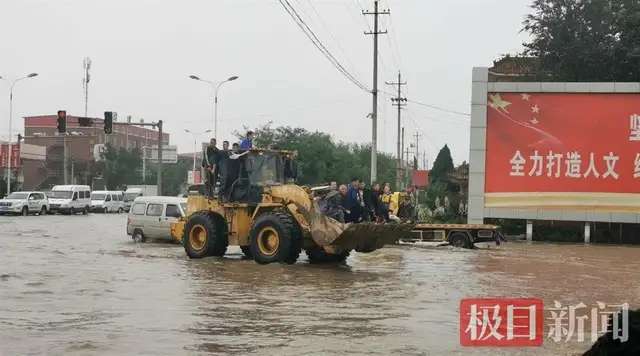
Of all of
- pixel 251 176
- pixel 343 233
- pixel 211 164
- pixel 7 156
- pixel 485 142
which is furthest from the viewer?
pixel 7 156

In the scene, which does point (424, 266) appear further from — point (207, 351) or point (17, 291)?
point (207, 351)

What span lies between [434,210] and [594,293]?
2458 cm

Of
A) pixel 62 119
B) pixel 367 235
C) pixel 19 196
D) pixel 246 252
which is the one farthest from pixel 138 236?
pixel 19 196

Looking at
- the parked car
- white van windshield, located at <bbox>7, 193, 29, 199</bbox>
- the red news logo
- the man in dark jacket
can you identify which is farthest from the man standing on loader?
white van windshield, located at <bbox>7, 193, 29, 199</bbox>

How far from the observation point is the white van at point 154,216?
2502cm

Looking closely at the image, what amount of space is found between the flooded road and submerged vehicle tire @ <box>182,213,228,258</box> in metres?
0.32

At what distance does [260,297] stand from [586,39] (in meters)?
33.6

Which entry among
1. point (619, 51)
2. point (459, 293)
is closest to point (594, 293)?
point (459, 293)

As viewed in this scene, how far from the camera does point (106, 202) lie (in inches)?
2323

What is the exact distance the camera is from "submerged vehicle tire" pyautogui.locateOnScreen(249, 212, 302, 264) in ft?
56.3

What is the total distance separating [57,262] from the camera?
18.1m

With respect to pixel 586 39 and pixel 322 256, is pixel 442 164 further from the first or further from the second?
pixel 322 256

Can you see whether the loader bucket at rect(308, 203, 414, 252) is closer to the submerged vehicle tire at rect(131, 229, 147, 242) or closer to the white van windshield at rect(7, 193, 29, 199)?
the submerged vehicle tire at rect(131, 229, 147, 242)

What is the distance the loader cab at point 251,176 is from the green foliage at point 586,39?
84.3 feet
